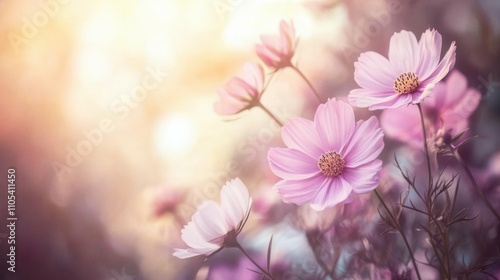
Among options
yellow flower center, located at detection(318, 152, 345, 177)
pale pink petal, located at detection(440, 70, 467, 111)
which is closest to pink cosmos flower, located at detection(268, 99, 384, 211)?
yellow flower center, located at detection(318, 152, 345, 177)

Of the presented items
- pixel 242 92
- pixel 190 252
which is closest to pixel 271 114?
pixel 242 92

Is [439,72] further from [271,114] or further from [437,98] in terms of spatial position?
[271,114]

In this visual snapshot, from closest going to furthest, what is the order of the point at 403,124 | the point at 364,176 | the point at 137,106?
the point at 364,176
the point at 403,124
the point at 137,106

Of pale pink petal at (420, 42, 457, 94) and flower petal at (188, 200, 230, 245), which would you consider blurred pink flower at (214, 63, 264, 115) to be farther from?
pale pink petal at (420, 42, 457, 94)

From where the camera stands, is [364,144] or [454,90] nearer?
[364,144]

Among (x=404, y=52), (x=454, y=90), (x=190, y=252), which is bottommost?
(x=190, y=252)

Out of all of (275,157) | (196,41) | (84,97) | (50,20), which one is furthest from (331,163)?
(50,20)
